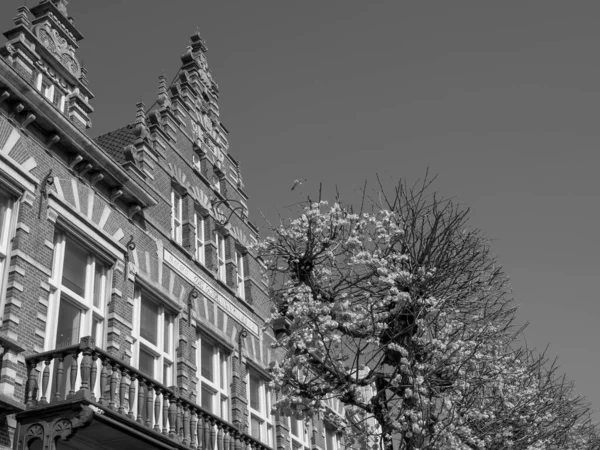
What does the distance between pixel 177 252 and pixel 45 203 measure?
4907 millimetres

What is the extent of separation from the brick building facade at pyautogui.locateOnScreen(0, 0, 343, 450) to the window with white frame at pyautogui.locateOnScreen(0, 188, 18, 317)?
0.02 metres

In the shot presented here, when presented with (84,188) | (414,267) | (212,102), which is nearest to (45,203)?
(84,188)

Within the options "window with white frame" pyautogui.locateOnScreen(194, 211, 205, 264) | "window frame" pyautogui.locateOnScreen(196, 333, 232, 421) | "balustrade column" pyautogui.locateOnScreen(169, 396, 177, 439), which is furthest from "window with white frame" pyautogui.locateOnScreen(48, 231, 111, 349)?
"window with white frame" pyautogui.locateOnScreen(194, 211, 205, 264)

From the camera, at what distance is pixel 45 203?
13766 mm

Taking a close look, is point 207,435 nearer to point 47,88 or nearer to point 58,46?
point 47,88

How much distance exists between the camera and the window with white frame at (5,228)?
1266 cm

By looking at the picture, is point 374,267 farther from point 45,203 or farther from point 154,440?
point 45,203

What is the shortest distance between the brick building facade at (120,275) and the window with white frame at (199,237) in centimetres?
6

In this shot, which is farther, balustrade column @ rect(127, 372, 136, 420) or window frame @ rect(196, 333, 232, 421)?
window frame @ rect(196, 333, 232, 421)

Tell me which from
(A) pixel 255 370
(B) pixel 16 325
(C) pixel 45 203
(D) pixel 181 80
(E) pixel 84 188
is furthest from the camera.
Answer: (D) pixel 181 80

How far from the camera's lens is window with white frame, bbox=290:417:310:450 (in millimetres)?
21756

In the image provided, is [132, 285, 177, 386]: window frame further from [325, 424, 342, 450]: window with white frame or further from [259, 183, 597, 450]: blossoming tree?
[325, 424, 342, 450]: window with white frame

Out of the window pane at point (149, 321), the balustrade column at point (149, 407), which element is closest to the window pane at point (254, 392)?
the window pane at point (149, 321)

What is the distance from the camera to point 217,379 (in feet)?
60.4
